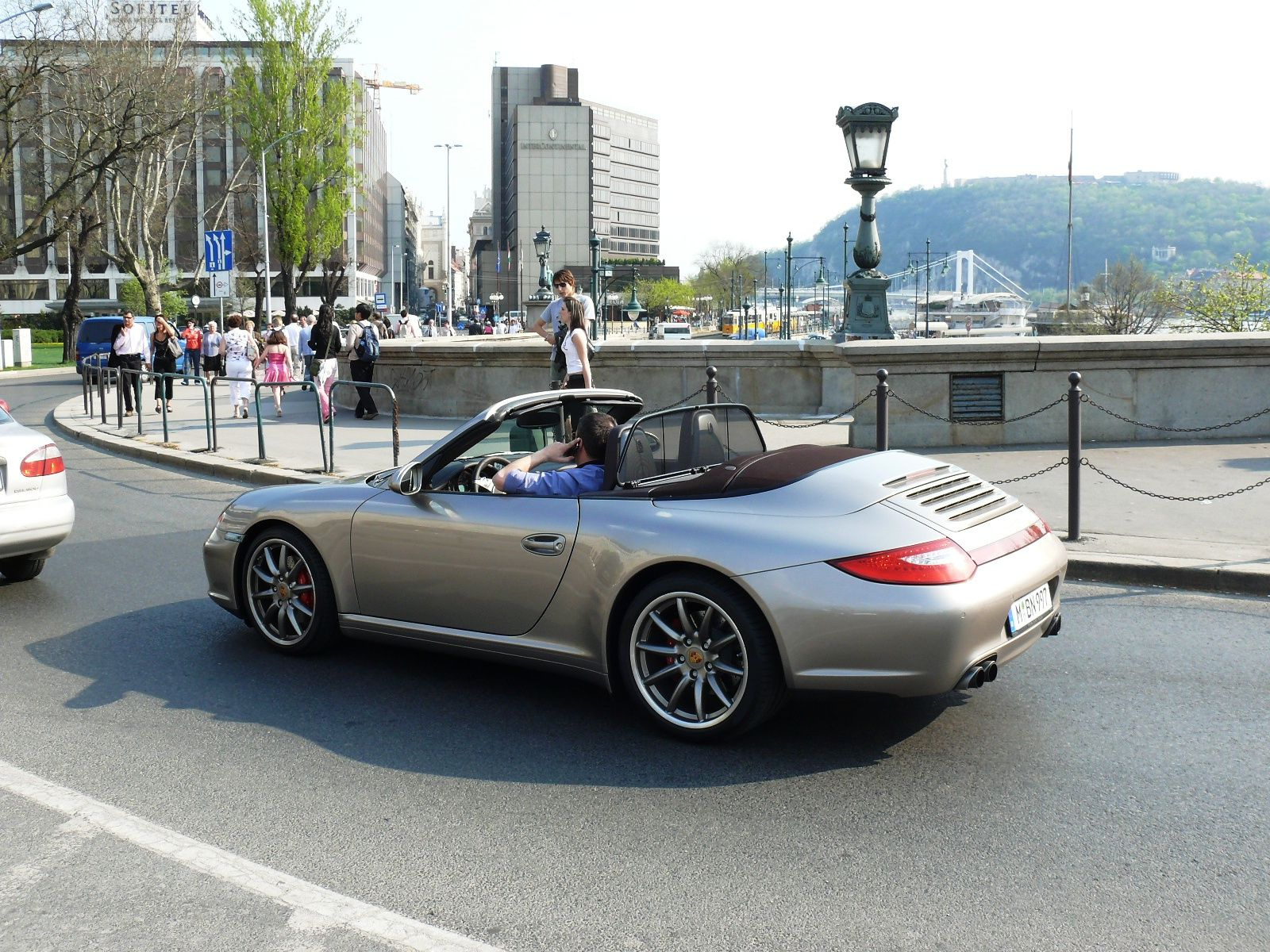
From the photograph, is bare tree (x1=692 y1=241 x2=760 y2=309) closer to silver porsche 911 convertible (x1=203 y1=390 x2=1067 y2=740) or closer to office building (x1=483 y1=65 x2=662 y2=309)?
office building (x1=483 y1=65 x2=662 y2=309)

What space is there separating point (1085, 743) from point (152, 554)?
22.6 ft

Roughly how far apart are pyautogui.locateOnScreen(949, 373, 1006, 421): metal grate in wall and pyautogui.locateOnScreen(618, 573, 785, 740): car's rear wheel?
31.6ft

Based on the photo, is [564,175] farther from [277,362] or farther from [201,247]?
[277,362]

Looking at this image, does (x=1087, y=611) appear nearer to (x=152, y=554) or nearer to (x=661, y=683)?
(x=661, y=683)

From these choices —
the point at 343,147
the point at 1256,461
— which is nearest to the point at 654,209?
the point at 343,147

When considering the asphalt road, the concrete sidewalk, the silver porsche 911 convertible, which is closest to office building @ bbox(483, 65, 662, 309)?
the concrete sidewalk

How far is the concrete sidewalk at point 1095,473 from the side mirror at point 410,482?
14.8 feet

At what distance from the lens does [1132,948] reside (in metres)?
3.21

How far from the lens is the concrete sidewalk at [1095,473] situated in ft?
26.5

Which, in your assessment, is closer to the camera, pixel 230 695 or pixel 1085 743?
pixel 1085 743

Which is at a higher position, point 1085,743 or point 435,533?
point 435,533

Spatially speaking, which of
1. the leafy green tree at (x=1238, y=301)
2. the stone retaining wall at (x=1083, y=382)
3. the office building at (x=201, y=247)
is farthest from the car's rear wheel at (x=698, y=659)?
the office building at (x=201, y=247)

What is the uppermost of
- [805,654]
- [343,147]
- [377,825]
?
[343,147]

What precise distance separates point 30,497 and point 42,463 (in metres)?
0.24
